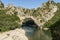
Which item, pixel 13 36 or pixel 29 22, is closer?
pixel 13 36

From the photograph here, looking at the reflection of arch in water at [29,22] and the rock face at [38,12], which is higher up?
the rock face at [38,12]

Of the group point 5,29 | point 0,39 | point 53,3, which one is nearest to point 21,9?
point 53,3

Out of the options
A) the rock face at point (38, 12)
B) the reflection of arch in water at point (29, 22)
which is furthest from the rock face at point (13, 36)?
the reflection of arch in water at point (29, 22)

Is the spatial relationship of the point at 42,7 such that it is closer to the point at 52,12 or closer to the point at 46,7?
the point at 46,7

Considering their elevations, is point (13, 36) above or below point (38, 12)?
above

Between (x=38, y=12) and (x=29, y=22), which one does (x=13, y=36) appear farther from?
→ (x=38, y=12)

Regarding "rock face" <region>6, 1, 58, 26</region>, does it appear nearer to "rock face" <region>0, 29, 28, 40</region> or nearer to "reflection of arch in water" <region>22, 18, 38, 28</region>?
"reflection of arch in water" <region>22, 18, 38, 28</region>

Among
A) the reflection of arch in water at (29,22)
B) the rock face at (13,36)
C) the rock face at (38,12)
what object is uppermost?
the rock face at (13,36)

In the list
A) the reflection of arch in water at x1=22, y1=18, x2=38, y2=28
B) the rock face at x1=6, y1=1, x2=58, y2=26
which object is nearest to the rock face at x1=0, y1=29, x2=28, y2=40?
the rock face at x1=6, y1=1, x2=58, y2=26

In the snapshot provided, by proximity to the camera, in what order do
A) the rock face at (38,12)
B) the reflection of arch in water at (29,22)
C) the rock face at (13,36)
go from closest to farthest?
the rock face at (13,36), the rock face at (38,12), the reflection of arch in water at (29,22)

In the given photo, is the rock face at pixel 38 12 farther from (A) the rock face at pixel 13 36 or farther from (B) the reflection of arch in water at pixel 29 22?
(A) the rock face at pixel 13 36

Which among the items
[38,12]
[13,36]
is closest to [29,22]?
[38,12]

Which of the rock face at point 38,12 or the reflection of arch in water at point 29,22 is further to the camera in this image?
the reflection of arch in water at point 29,22

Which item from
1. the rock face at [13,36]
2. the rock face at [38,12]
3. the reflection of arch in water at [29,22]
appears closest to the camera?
the rock face at [13,36]
